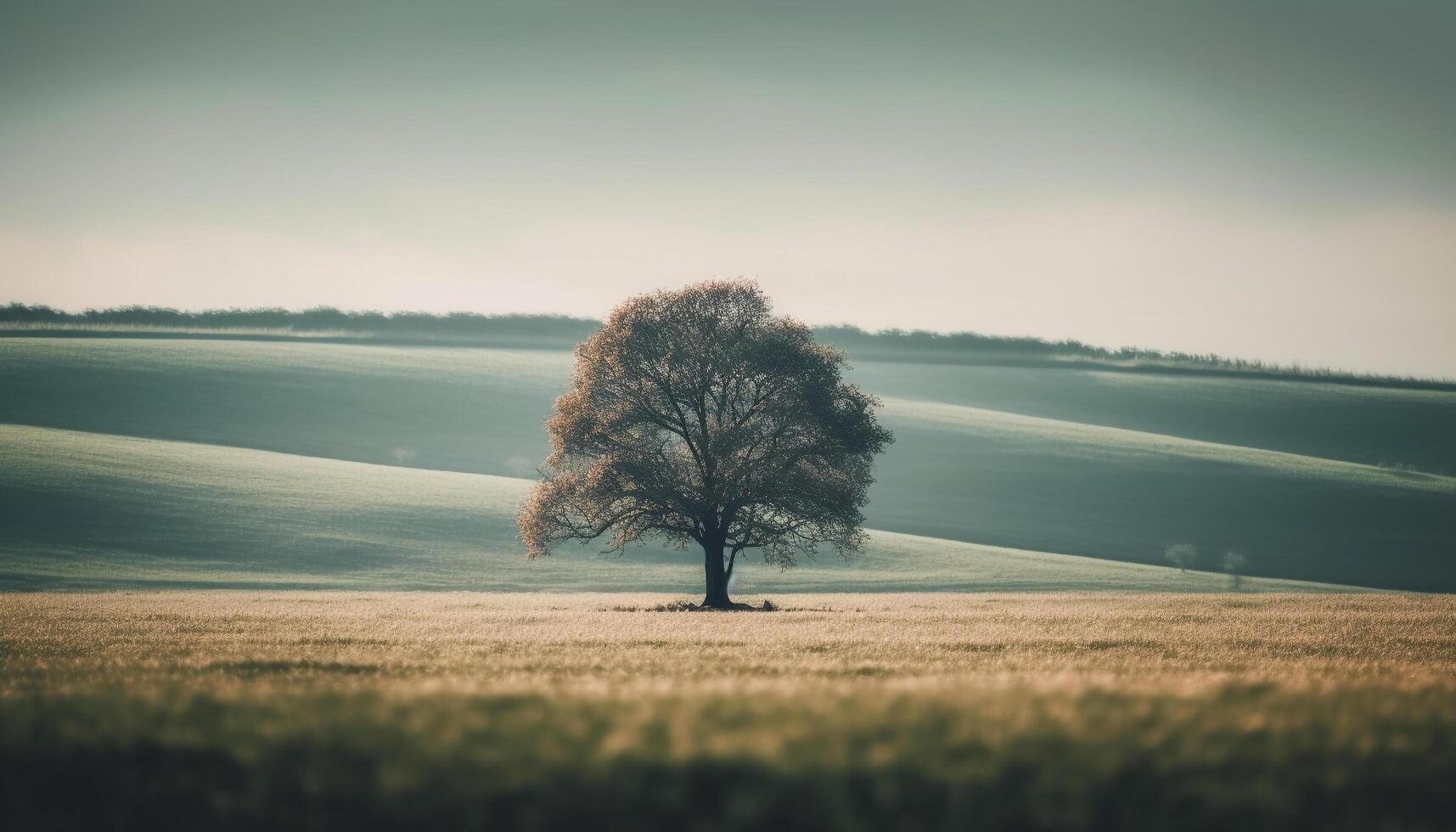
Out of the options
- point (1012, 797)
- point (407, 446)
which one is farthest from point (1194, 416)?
point (1012, 797)

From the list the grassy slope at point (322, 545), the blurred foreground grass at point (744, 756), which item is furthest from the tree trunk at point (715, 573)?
the blurred foreground grass at point (744, 756)

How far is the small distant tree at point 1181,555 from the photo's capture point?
6788cm

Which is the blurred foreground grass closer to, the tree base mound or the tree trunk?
the tree base mound

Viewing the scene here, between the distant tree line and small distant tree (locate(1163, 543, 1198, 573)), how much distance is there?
249ft

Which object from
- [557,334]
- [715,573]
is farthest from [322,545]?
[557,334]

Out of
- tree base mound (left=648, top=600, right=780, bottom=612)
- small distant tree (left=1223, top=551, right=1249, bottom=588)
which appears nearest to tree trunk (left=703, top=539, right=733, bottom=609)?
tree base mound (left=648, top=600, right=780, bottom=612)

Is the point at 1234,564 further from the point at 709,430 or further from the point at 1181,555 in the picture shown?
the point at 709,430

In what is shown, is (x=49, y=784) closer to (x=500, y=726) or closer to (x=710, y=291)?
(x=500, y=726)

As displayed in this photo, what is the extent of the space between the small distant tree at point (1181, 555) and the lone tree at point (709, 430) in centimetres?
4364

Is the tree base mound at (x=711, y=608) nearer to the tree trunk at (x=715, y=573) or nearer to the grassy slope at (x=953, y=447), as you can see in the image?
the tree trunk at (x=715, y=573)

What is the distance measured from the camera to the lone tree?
3250 cm

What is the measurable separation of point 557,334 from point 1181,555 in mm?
107049

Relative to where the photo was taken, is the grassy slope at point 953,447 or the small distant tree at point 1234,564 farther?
the grassy slope at point 953,447

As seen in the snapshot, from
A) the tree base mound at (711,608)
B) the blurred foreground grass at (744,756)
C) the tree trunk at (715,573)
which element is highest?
the blurred foreground grass at (744,756)
